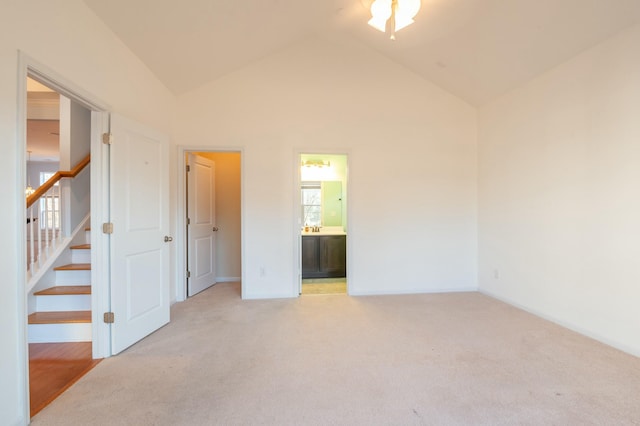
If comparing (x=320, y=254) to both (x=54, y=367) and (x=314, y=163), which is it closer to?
(x=314, y=163)

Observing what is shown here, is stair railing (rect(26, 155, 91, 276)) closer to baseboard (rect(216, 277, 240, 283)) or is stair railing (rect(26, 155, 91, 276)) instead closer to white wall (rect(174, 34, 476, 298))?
white wall (rect(174, 34, 476, 298))

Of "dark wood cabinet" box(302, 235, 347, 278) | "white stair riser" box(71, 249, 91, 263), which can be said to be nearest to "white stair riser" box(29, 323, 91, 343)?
"white stair riser" box(71, 249, 91, 263)

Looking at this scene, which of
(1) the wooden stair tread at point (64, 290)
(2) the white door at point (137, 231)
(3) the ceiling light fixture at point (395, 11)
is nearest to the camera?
(3) the ceiling light fixture at point (395, 11)

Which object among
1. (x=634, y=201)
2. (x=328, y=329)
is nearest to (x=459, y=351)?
(x=328, y=329)

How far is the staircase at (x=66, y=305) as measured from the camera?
8.48 feet

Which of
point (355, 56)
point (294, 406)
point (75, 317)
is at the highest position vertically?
point (355, 56)

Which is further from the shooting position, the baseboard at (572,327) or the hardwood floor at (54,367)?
the baseboard at (572,327)

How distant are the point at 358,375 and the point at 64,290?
9.65 feet

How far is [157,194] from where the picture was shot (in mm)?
2865

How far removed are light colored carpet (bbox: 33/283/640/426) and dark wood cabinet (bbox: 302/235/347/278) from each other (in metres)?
1.81

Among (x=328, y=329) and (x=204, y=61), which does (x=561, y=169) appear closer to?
(x=328, y=329)

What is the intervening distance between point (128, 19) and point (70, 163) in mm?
2031

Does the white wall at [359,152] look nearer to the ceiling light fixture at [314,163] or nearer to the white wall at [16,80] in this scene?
the ceiling light fixture at [314,163]

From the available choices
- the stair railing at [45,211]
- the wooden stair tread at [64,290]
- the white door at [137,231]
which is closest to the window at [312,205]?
the white door at [137,231]
